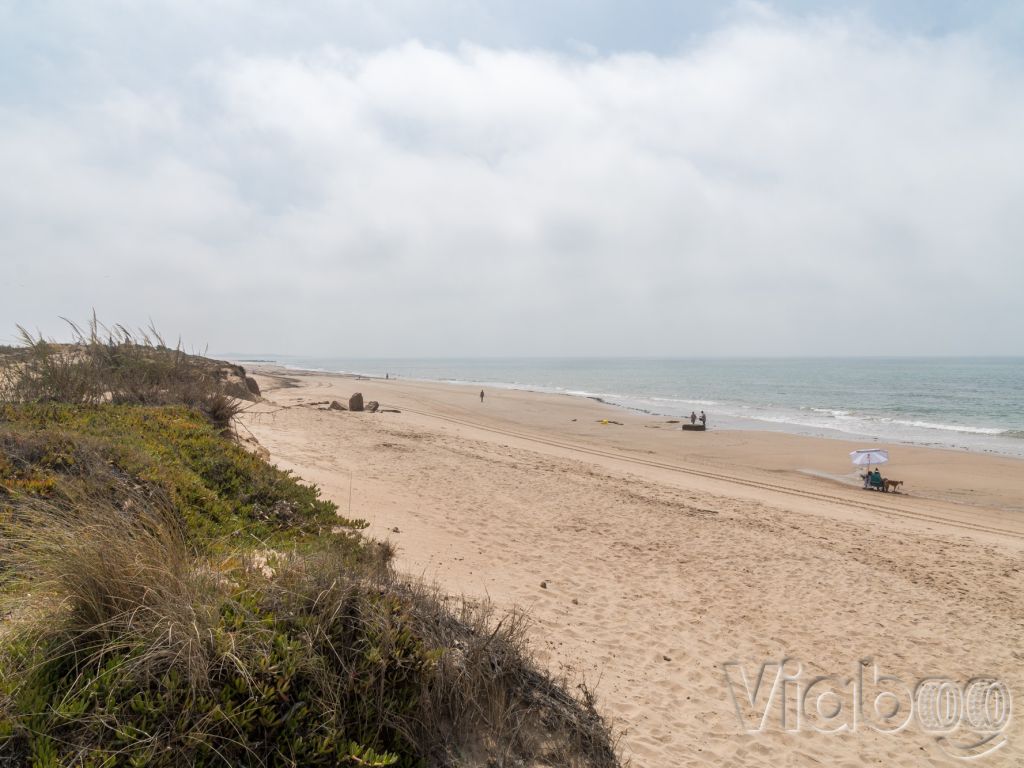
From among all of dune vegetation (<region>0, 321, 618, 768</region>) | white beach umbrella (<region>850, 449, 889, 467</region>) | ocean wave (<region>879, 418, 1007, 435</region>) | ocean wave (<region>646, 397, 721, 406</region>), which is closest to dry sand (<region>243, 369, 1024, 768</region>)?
white beach umbrella (<region>850, 449, 889, 467</region>)

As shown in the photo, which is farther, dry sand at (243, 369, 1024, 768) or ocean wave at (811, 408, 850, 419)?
ocean wave at (811, 408, 850, 419)

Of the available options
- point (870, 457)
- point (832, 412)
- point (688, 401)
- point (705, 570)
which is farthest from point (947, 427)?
point (705, 570)

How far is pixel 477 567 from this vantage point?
7.17m

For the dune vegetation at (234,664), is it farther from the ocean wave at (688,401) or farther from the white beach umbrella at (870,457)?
the ocean wave at (688,401)

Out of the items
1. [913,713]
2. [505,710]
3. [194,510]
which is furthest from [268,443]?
[913,713]

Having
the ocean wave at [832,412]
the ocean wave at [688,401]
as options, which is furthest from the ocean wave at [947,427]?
the ocean wave at [688,401]

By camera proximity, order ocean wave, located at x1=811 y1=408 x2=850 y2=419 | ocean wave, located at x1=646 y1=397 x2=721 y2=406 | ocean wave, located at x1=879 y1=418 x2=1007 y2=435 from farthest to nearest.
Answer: ocean wave, located at x1=646 y1=397 x2=721 y2=406
ocean wave, located at x1=811 y1=408 x2=850 y2=419
ocean wave, located at x1=879 y1=418 x2=1007 y2=435

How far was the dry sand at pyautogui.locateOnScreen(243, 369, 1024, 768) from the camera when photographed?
4.62 m

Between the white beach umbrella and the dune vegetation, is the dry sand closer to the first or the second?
the white beach umbrella

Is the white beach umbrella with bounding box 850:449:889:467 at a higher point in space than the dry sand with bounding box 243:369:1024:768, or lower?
higher

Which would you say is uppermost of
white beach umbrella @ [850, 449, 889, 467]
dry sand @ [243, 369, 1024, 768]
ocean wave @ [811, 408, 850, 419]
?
ocean wave @ [811, 408, 850, 419]

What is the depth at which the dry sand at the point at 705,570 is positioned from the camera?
15.2 ft

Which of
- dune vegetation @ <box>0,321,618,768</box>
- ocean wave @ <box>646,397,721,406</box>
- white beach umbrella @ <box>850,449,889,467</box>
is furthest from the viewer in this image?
ocean wave @ <box>646,397,721,406</box>

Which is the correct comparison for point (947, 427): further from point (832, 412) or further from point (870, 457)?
point (870, 457)
